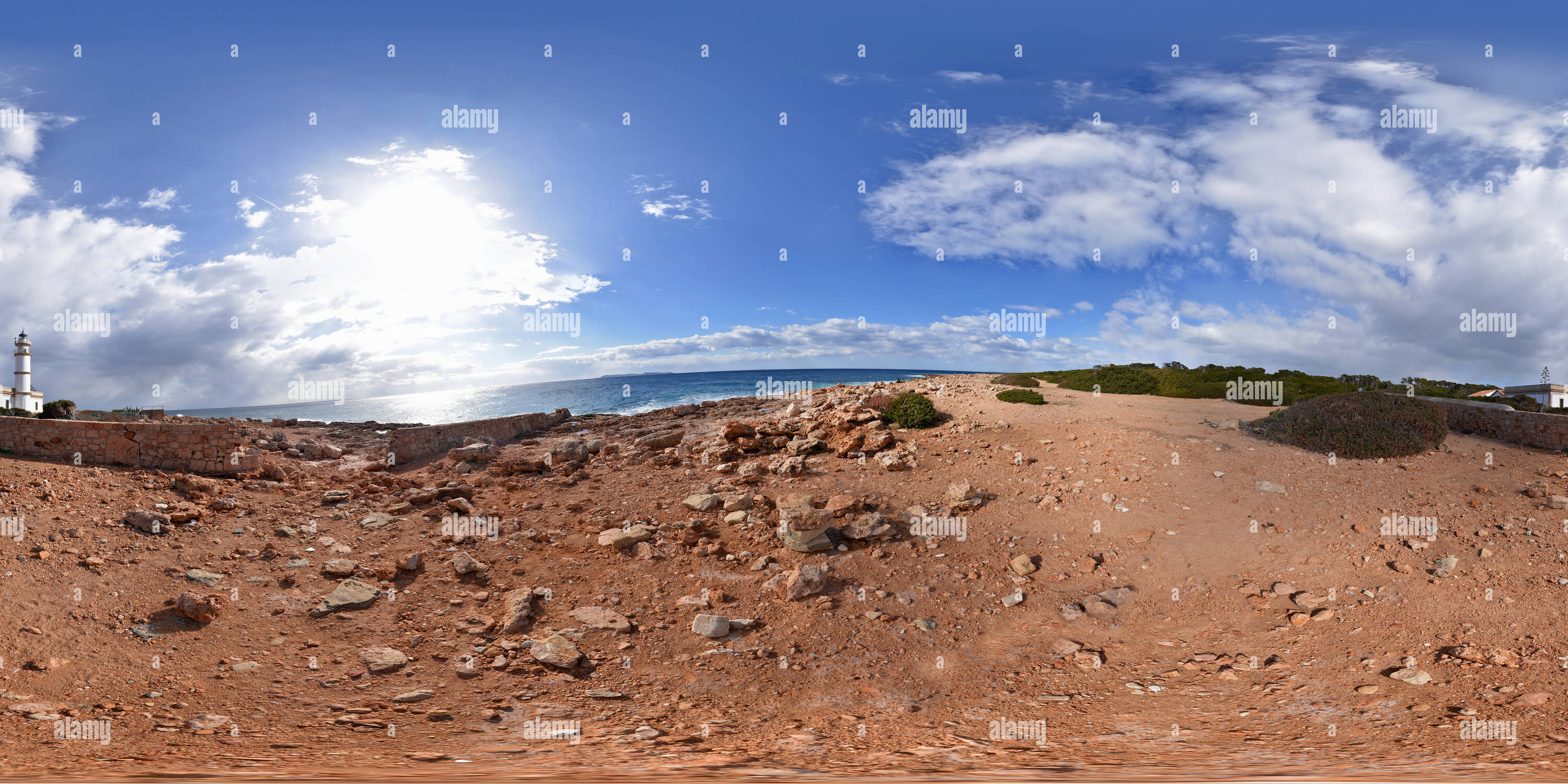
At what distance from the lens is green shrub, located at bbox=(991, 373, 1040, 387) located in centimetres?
2314

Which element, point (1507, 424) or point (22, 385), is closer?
point (1507, 424)

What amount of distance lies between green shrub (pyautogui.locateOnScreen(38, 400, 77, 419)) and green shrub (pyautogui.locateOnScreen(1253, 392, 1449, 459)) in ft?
109

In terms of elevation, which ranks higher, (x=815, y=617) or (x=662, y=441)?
(x=662, y=441)

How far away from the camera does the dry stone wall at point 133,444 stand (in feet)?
38.9

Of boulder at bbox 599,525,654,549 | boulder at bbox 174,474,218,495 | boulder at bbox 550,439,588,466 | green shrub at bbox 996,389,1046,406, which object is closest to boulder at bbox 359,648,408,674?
boulder at bbox 599,525,654,549

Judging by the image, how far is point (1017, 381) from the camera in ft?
78.8

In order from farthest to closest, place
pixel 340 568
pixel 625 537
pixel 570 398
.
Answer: pixel 570 398
pixel 625 537
pixel 340 568

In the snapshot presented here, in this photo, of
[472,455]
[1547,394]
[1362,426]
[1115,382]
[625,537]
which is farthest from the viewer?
[1547,394]

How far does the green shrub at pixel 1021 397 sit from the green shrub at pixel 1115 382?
4876 mm

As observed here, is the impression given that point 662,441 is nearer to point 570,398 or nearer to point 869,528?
point 869,528

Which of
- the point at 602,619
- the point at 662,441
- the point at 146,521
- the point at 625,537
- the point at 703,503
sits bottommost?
the point at 602,619

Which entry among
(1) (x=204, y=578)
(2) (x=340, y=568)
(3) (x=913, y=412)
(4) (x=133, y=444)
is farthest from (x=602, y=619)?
(4) (x=133, y=444)

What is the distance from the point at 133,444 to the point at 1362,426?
24218mm

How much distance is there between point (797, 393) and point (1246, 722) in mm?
19768
